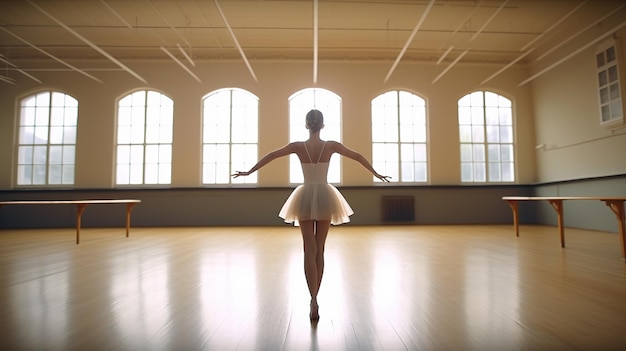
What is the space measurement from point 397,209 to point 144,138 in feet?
26.3

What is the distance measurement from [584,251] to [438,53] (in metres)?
7.37

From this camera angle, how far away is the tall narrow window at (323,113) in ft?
34.8

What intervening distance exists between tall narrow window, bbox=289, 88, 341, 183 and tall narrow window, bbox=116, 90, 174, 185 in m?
3.75

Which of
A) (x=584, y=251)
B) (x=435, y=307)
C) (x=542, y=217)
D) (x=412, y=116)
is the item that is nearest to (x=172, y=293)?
(x=435, y=307)

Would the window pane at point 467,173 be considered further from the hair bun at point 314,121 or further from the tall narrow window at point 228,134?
the hair bun at point 314,121

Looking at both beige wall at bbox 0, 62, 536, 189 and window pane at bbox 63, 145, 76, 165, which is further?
window pane at bbox 63, 145, 76, 165

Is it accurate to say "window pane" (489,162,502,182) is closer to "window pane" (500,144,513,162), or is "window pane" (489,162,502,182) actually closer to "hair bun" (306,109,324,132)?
"window pane" (500,144,513,162)

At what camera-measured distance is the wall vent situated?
1027 cm

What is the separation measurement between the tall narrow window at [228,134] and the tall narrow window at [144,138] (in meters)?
1.12

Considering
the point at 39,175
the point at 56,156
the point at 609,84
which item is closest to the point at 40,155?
the point at 56,156

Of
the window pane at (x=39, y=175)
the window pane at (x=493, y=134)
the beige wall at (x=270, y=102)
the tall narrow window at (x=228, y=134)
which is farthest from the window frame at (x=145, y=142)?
the window pane at (x=493, y=134)

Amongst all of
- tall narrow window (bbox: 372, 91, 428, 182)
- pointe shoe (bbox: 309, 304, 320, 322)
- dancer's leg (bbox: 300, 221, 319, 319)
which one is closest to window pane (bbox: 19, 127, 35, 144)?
tall narrow window (bbox: 372, 91, 428, 182)

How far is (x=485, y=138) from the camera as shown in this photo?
35.6 ft

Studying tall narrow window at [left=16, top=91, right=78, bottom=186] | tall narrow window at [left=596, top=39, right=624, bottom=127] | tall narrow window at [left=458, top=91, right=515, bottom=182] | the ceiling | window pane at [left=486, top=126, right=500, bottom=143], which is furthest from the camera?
window pane at [left=486, top=126, right=500, bottom=143]
